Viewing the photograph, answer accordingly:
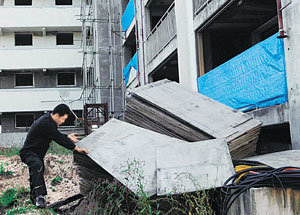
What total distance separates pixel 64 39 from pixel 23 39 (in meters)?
3.01

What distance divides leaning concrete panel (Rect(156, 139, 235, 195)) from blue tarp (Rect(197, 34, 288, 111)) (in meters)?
2.66

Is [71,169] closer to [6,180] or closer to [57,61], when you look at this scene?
[6,180]

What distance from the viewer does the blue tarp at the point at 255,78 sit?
22.5ft

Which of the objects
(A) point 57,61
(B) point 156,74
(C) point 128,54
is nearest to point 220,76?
(B) point 156,74

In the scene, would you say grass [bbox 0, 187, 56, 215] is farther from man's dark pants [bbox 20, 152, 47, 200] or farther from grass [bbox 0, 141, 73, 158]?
grass [bbox 0, 141, 73, 158]

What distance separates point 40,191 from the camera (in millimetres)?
6117

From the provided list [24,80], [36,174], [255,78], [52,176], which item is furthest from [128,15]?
[36,174]

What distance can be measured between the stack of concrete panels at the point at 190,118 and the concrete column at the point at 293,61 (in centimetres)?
105

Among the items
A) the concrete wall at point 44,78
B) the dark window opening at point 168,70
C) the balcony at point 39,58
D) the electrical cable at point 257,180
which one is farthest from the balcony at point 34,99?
the electrical cable at point 257,180

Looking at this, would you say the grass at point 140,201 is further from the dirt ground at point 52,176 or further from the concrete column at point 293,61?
the dirt ground at point 52,176

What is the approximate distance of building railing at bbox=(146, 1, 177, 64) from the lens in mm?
13214

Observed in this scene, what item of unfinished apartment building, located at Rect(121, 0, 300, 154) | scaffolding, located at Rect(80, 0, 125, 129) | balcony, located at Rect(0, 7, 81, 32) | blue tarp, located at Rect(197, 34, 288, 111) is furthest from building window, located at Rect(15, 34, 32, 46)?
blue tarp, located at Rect(197, 34, 288, 111)

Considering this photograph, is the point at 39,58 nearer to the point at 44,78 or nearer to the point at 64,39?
the point at 44,78

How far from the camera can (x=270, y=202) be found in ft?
12.8
